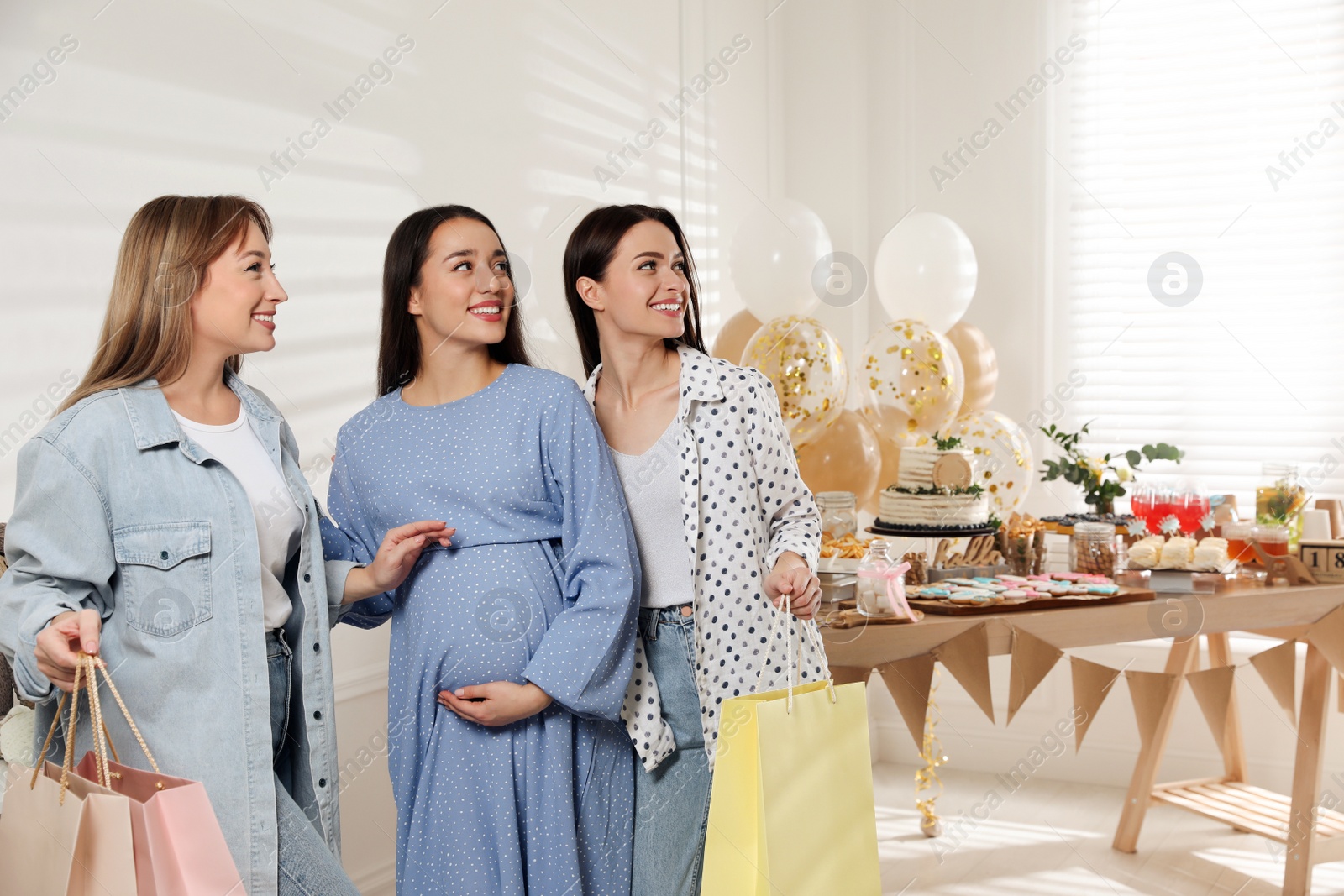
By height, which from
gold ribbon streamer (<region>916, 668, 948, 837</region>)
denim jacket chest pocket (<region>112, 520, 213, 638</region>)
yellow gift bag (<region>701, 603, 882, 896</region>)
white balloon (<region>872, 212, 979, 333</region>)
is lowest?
gold ribbon streamer (<region>916, 668, 948, 837</region>)

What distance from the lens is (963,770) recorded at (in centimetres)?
458

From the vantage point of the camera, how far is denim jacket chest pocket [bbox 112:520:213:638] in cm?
147

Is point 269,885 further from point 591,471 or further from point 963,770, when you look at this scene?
point 963,770

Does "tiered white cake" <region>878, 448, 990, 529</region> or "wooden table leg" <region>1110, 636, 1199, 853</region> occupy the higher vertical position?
"tiered white cake" <region>878, 448, 990, 529</region>

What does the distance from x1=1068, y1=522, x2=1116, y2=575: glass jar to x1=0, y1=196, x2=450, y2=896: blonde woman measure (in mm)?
2382

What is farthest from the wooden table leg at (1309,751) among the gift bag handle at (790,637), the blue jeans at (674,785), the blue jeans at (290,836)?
the blue jeans at (290,836)

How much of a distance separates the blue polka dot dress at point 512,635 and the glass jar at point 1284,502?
250 cm

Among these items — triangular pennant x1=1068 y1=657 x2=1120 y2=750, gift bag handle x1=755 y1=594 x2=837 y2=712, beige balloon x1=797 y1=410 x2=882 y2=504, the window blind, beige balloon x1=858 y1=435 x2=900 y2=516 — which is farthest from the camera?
the window blind

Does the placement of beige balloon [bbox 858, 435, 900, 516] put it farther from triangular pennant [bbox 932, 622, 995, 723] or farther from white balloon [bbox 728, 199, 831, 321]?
triangular pennant [bbox 932, 622, 995, 723]

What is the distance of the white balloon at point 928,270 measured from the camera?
3.80 m

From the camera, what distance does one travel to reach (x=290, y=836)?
1570 millimetres

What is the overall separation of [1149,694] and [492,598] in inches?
94.6

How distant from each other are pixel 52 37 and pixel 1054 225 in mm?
3560

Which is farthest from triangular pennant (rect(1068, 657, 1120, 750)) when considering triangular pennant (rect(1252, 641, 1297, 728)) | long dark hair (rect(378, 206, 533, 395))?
long dark hair (rect(378, 206, 533, 395))
